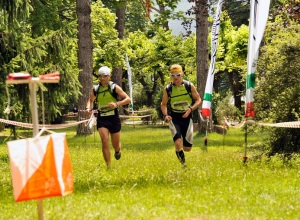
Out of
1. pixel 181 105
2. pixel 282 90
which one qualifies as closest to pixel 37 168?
pixel 181 105

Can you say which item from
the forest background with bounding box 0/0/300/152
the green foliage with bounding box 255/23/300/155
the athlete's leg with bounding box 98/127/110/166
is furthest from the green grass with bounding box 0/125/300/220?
the forest background with bounding box 0/0/300/152

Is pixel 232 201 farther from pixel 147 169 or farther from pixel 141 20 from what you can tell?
pixel 141 20

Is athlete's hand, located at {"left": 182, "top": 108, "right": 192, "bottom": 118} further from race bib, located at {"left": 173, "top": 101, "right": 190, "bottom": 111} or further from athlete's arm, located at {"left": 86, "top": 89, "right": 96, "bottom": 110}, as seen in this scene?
athlete's arm, located at {"left": 86, "top": 89, "right": 96, "bottom": 110}

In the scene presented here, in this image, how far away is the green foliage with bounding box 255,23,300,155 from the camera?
13.5m

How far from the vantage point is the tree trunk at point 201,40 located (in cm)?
2498

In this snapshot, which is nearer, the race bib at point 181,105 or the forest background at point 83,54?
the race bib at point 181,105

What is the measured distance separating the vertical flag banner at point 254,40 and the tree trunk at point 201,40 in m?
12.5

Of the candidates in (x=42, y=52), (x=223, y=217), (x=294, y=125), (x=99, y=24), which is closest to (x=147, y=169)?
(x=294, y=125)

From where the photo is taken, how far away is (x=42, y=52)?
60.3 feet

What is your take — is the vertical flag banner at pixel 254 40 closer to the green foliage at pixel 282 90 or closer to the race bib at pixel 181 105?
the race bib at pixel 181 105

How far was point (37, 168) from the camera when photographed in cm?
602

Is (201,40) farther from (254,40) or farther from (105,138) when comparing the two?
(254,40)

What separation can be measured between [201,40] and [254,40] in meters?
15.6

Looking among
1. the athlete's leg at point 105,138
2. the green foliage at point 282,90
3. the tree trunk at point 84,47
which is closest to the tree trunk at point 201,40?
the tree trunk at point 84,47
